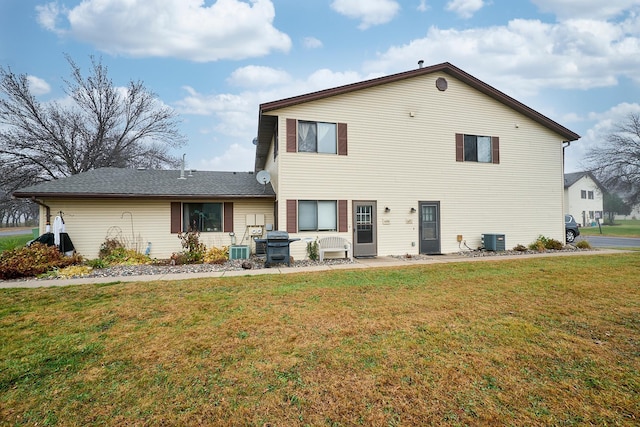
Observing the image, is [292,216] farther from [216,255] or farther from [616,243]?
[616,243]

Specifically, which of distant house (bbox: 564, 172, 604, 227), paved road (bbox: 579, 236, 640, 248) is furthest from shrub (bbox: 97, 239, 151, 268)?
distant house (bbox: 564, 172, 604, 227)

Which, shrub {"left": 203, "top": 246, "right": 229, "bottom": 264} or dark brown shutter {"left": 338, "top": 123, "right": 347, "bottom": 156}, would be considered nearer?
shrub {"left": 203, "top": 246, "right": 229, "bottom": 264}

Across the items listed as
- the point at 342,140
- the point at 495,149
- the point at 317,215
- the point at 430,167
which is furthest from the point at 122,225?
the point at 495,149

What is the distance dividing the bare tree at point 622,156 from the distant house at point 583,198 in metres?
9.49

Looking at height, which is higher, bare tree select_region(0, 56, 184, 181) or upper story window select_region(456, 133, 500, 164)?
bare tree select_region(0, 56, 184, 181)

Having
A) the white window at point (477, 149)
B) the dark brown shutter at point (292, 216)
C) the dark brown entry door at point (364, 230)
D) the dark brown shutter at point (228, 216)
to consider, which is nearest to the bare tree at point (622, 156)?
the white window at point (477, 149)

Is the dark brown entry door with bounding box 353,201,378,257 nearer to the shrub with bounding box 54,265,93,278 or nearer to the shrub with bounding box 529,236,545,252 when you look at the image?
the shrub with bounding box 529,236,545,252

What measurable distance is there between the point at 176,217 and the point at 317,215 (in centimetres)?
531

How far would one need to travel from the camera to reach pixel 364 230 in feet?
35.2

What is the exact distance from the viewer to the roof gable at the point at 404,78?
991 centimetres

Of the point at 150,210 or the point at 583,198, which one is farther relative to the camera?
the point at 583,198

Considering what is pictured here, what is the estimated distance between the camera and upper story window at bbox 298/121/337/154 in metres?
10.2

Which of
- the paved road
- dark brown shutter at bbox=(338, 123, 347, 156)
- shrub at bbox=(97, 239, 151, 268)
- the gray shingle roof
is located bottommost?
the paved road

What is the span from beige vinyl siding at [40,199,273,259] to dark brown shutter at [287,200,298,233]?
2.55 metres
